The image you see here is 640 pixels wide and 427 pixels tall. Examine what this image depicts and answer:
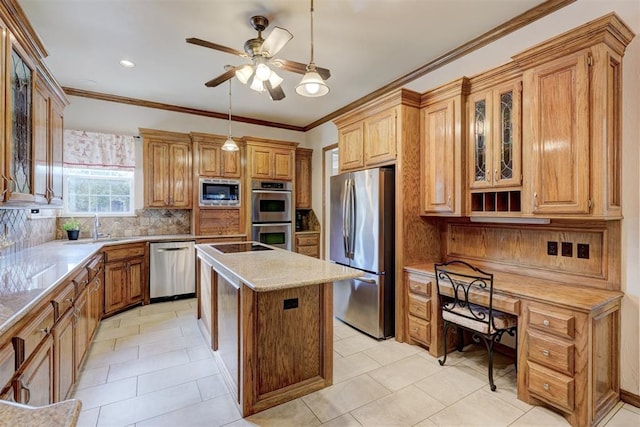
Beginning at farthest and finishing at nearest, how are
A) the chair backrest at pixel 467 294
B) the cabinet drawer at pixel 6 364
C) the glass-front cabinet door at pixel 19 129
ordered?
the chair backrest at pixel 467 294, the glass-front cabinet door at pixel 19 129, the cabinet drawer at pixel 6 364

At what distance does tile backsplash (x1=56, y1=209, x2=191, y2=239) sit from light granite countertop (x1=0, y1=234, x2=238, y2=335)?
39.0 inches

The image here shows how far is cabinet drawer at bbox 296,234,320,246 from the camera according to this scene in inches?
212

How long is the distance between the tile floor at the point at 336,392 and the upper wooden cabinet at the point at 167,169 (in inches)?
81.8

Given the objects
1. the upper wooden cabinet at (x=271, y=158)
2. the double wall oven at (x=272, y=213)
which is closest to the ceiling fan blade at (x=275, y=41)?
the upper wooden cabinet at (x=271, y=158)

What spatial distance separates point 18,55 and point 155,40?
1.17 meters

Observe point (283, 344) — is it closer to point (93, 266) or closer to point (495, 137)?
point (93, 266)

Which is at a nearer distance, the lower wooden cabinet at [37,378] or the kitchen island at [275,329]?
the lower wooden cabinet at [37,378]

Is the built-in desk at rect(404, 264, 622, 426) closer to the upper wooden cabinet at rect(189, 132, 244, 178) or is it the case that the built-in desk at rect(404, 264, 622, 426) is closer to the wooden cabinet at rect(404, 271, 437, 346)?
the wooden cabinet at rect(404, 271, 437, 346)

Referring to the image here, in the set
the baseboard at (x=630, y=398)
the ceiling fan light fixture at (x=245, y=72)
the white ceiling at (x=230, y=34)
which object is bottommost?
the baseboard at (x=630, y=398)

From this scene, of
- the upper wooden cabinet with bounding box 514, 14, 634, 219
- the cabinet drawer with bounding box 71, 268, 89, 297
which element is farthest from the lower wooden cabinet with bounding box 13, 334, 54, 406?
the upper wooden cabinet with bounding box 514, 14, 634, 219

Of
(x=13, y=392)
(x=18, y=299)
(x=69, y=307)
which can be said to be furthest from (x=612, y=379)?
(x=69, y=307)

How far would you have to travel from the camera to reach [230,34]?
9.39 ft

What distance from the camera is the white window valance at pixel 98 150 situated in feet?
13.6

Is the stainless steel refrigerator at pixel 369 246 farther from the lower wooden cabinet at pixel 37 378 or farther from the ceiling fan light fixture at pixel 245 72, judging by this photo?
the lower wooden cabinet at pixel 37 378
